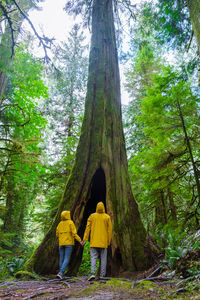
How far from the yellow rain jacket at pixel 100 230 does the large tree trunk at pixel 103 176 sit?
1.08 feet

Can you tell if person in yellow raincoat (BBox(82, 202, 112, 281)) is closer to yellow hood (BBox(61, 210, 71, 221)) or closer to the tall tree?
yellow hood (BBox(61, 210, 71, 221))

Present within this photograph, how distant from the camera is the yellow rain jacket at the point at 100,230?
4.16 metres

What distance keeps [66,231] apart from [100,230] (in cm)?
77

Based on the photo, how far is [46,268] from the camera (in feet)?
14.4

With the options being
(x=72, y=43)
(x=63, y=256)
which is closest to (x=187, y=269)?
(x=63, y=256)

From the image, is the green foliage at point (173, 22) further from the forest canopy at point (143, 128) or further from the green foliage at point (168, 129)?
the green foliage at point (168, 129)

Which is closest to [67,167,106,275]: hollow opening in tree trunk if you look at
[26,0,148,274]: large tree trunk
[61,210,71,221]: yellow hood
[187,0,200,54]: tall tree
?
[26,0,148,274]: large tree trunk

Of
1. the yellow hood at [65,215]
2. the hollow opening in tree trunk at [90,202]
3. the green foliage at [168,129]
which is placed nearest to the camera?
the yellow hood at [65,215]

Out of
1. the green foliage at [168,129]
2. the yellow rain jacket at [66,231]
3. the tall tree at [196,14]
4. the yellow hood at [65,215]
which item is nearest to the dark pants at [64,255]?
the yellow rain jacket at [66,231]

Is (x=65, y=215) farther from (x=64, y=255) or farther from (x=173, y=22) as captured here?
(x=173, y=22)

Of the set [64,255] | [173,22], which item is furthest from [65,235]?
[173,22]

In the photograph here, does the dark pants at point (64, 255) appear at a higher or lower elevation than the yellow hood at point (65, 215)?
lower

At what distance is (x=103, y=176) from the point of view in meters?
5.80

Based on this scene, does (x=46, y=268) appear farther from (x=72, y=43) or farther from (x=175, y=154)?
(x=72, y=43)
